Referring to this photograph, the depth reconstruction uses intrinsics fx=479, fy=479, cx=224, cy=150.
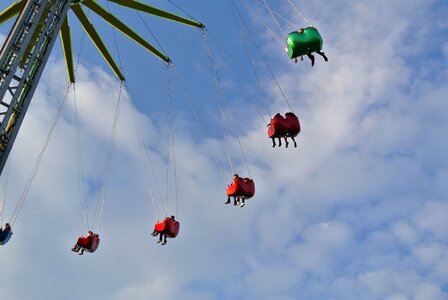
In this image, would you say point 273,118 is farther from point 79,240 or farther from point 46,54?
point 79,240

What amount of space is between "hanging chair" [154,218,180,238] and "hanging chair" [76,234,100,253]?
2080 millimetres

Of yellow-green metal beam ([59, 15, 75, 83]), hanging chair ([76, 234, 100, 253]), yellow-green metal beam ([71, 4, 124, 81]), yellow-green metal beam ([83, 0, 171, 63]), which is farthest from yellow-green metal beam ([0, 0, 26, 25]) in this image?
hanging chair ([76, 234, 100, 253])

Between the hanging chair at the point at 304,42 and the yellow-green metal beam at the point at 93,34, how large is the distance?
21.9 feet

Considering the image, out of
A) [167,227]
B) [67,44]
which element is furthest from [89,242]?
[67,44]

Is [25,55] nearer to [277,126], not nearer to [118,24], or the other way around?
[118,24]

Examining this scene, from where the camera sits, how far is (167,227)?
13.6m

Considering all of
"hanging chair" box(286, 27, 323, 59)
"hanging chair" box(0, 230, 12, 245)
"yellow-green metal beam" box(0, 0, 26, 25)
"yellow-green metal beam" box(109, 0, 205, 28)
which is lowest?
"hanging chair" box(0, 230, 12, 245)

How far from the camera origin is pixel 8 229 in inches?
531

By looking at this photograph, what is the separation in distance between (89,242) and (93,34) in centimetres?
635

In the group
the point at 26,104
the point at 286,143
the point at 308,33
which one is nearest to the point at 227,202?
the point at 286,143

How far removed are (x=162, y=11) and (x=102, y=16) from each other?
179 cm

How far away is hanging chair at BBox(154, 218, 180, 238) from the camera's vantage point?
13578mm

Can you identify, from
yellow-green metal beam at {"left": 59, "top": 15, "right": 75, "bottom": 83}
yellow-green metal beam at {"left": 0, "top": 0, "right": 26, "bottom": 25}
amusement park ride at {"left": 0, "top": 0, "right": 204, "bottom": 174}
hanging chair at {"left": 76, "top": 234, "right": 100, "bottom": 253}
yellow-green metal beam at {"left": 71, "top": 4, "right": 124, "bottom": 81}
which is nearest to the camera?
amusement park ride at {"left": 0, "top": 0, "right": 204, "bottom": 174}

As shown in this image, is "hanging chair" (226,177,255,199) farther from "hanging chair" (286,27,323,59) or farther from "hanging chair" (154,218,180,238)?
"hanging chair" (286,27,323,59)
